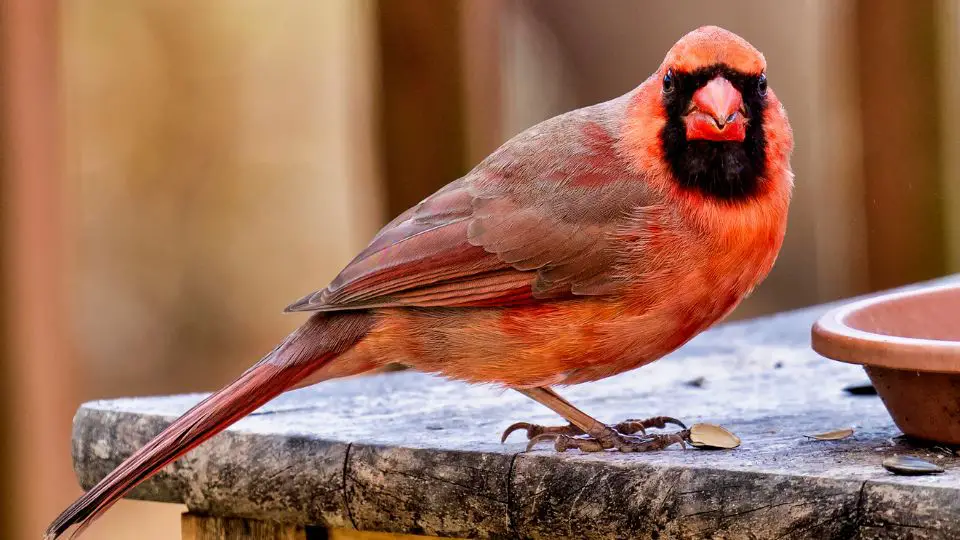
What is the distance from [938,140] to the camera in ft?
17.9

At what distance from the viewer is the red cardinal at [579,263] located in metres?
2.83

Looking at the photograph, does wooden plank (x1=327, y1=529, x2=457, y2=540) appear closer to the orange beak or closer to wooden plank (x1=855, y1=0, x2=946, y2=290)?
the orange beak

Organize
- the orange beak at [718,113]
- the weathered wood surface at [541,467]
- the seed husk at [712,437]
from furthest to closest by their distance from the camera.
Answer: the orange beak at [718,113], the seed husk at [712,437], the weathered wood surface at [541,467]

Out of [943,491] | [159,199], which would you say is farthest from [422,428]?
[159,199]

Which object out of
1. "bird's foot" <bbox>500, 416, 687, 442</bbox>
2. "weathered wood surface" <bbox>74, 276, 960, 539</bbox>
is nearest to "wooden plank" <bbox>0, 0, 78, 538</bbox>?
"weathered wood surface" <bbox>74, 276, 960, 539</bbox>

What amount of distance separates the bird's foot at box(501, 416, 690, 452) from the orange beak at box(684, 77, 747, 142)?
0.52 meters

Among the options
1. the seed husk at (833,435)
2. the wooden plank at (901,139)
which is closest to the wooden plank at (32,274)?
the seed husk at (833,435)

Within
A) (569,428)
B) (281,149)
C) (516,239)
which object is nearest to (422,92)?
(516,239)

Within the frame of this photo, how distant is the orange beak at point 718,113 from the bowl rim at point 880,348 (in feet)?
1.18

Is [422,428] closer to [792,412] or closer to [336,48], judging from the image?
[792,412]

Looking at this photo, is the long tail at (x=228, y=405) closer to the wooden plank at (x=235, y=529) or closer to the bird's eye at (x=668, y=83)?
the wooden plank at (x=235, y=529)

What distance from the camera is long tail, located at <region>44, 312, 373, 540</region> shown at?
2.69 metres

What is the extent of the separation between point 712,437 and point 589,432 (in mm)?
250

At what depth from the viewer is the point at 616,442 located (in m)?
2.73
